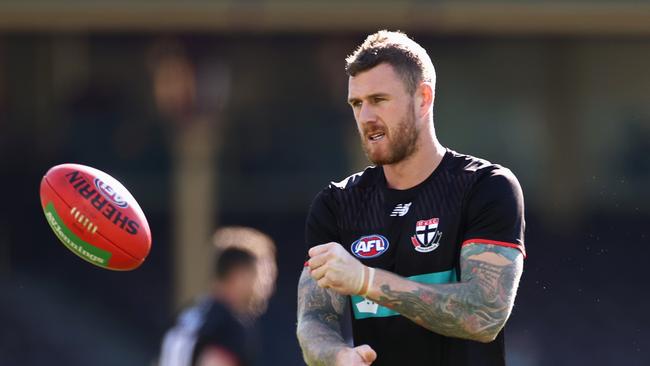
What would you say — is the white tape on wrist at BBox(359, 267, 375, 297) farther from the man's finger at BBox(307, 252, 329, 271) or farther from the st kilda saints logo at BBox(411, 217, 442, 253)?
the st kilda saints logo at BBox(411, 217, 442, 253)

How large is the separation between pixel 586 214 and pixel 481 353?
1059 cm

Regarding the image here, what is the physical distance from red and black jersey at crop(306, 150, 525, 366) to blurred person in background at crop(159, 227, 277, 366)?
9.72 ft

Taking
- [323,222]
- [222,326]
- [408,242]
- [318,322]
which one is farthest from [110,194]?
[222,326]

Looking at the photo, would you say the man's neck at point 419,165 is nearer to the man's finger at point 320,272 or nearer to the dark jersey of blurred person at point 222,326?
the man's finger at point 320,272

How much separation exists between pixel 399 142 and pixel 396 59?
266 millimetres

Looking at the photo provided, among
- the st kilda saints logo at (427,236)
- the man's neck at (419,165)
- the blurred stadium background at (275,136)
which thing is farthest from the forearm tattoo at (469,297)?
the blurred stadium background at (275,136)

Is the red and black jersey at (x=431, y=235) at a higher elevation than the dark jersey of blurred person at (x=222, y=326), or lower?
higher

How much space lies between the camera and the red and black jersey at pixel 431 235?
12.1 ft

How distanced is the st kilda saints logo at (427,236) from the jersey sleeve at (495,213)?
92mm

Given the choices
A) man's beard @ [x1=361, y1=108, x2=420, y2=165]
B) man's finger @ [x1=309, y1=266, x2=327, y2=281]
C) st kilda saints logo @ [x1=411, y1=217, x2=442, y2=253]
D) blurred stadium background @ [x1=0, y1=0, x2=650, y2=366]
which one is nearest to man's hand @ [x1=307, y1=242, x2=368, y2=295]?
man's finger @ [x1=309, y1=266, x2=327, y2=281]

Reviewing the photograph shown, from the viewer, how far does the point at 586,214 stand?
551 inches

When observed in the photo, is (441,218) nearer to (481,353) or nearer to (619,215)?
(481,353)

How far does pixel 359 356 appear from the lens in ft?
11.6

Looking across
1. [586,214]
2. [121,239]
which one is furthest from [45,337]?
[121,239]
